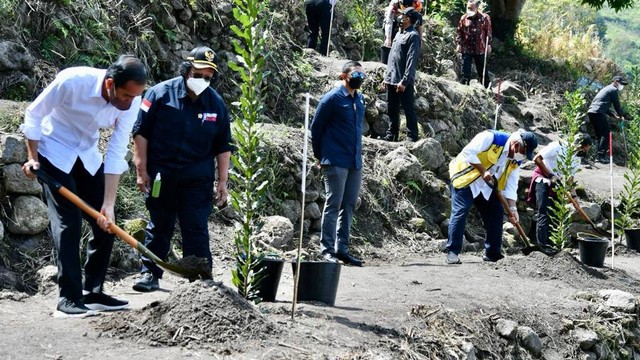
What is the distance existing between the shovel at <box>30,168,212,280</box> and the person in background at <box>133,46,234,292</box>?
2.36 ft

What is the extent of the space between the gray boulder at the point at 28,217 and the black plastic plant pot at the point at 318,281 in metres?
2.27

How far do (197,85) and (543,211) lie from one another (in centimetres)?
710

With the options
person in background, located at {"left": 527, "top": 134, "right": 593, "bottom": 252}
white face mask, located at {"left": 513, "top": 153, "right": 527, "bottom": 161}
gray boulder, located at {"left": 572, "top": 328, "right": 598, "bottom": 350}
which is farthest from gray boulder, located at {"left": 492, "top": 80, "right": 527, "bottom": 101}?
gray boulder, located at {"left": 572, "top": 328, "right": 598, "bottom": 350}

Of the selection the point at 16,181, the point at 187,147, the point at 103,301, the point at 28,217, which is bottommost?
the point at 103,301

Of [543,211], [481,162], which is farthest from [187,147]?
[543,211]

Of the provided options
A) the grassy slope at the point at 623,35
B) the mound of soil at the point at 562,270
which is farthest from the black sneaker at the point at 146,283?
the grassy slope at the point at 623,35

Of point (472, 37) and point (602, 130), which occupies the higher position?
point (472, 37)

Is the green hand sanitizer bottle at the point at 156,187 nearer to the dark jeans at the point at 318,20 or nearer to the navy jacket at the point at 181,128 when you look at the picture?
the navy jacket at the point at 181,128

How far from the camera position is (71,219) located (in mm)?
6332

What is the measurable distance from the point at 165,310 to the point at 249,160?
1230 millimetres

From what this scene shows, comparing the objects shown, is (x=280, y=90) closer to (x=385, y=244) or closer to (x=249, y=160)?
(x=385, y=244)

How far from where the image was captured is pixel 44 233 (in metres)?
8.12

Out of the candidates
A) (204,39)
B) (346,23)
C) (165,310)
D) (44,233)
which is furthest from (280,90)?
(165,310)

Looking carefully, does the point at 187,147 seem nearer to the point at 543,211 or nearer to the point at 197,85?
the point at 197,85
